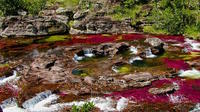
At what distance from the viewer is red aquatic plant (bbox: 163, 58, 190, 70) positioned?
4915 cm

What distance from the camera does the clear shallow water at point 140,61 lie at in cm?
3850

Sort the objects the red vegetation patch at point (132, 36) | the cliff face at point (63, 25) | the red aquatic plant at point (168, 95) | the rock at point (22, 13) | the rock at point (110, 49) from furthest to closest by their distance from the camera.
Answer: the rock at point (22, 13) < the cliff face at point (63, 25) < the red vegetation patch at point (132, 36) < the rock at point (110, 49) < the red aquatic plant at point (168, 95)

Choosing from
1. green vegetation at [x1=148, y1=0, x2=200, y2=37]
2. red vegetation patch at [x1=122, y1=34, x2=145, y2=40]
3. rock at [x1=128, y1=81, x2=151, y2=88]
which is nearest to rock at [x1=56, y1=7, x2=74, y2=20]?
green vegetation at [x1=148, y1=0, x2=200, y2=37]

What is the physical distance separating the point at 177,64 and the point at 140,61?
633 centimetres

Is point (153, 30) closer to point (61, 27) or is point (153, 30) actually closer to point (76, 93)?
point (61, 27)

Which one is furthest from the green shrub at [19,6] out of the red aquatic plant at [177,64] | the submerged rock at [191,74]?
the submerged rock at [191,74]

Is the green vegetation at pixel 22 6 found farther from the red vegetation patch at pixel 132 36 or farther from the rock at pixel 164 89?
the rock at pixel 164 89

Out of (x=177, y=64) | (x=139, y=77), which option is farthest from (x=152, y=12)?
(x=139, y=77)

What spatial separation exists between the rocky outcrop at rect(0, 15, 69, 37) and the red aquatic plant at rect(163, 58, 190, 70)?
38.1 m

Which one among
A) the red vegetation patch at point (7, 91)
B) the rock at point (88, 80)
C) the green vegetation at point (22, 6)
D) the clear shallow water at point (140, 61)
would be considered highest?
the green vegetation at point (22, 6)

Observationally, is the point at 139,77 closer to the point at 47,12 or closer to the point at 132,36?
the point at 132,36

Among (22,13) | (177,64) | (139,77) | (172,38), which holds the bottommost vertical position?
(172,38)

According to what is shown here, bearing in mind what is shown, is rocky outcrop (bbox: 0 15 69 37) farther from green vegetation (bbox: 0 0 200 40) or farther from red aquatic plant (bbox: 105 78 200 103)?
red aquatic plant (bbox: 105 78 200 103)

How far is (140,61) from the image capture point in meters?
55.5
